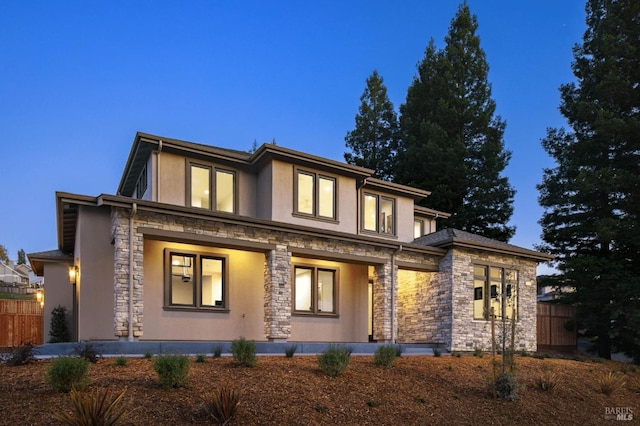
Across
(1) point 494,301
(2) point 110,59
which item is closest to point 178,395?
(1) point 494,301

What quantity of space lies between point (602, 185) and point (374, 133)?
15.9 meters

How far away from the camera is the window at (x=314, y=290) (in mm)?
16250

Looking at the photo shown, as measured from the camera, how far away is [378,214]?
18.8m

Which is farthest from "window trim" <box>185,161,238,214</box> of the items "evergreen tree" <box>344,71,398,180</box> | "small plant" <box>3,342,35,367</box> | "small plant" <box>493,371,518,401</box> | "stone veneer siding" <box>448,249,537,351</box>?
"evergreen tree" <box>344,71,398,180</box>

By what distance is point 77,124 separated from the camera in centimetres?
18238

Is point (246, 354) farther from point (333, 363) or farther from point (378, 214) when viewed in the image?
point (378, 214)

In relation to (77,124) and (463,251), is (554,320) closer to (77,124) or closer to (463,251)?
(463,251)

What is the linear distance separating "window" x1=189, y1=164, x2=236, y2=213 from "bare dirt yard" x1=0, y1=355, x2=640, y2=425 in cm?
573

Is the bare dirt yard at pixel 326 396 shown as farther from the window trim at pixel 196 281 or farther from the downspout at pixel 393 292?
the window trim at pixel 196 281

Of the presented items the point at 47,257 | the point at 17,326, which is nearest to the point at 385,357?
the point at 47,257

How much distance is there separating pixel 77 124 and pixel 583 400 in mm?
198165

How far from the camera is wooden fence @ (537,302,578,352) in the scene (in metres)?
21.4

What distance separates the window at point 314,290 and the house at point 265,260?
4 cm

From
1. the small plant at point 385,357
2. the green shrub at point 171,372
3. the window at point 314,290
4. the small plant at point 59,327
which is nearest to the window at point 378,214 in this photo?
the window at point 314,290
